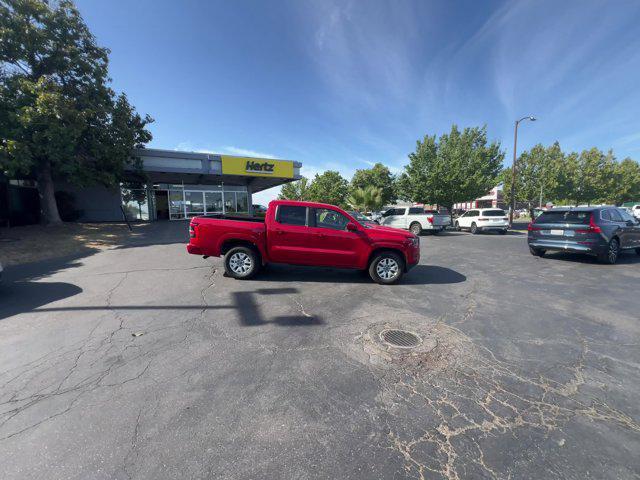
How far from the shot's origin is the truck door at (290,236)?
6137 millimetres

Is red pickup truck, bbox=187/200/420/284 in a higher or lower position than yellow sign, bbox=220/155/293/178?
lower

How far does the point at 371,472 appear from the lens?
1837 millimetres

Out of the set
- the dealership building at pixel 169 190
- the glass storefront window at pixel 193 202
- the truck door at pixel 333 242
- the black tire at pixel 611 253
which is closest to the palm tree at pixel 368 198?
the dealership building at pixel 169 190

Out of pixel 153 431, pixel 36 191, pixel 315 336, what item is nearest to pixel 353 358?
pixel 315 336

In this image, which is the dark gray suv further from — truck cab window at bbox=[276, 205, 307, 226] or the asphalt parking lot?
truck cab window at bbox=[276, 205, 307, 226]

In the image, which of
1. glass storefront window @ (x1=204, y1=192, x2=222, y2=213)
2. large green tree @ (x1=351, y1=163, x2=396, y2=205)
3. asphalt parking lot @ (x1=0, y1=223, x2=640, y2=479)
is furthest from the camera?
large green tree @ (x1=351, y1=163, x2=396, y2=205)

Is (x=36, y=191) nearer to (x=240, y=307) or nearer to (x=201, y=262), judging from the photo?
(x=201, y=262)

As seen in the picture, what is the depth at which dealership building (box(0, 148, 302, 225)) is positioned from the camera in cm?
1742

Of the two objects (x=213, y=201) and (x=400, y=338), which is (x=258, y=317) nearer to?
(x=400, y=338)

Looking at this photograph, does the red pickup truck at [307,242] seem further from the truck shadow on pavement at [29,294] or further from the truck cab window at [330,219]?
the truck shadow on pavement at [29,294]

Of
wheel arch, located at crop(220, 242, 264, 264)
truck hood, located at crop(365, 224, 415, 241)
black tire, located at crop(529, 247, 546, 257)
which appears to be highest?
truck hood, located at crop(365, 224, 415, 241)

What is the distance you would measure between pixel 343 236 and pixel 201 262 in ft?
15.7

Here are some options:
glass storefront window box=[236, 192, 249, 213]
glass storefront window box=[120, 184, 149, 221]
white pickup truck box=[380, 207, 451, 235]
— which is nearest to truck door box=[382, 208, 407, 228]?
white pickup truck box=[380, 207, 451, 235]

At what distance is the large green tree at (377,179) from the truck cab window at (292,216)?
35442 mm
